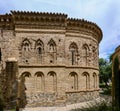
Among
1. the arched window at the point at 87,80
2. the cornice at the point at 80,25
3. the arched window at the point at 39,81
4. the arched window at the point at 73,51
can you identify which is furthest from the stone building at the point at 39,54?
the arched window at the point at 87,80

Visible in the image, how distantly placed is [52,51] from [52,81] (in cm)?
270

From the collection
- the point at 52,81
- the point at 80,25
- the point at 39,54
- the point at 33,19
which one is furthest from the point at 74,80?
the point at 33,19

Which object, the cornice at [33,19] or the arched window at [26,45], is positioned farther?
the arched window at [26,45]

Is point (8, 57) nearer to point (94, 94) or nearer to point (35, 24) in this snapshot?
point (35, 24)

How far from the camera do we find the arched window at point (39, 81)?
2083 cm

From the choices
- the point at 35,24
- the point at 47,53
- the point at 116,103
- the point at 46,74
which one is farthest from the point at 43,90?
the point at 116,103

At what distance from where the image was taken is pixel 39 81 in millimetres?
20906

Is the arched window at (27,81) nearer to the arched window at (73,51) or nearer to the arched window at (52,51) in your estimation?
the arched window at (52,51)

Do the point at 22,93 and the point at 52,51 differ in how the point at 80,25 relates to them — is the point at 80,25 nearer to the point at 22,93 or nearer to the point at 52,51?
the point at 52,51

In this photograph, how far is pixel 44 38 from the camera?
21.3m

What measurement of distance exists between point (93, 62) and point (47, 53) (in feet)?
19.7

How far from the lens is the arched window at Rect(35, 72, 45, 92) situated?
2083cm

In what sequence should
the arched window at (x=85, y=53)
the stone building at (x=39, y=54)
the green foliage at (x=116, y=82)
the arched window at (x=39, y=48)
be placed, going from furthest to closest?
the arched window at (x=85, y=53), the arched window at (x=39, y=48), the stone building at (x=39, y=54), the green foliage at (x=116, y=82)

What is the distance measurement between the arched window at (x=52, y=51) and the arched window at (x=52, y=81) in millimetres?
1164
